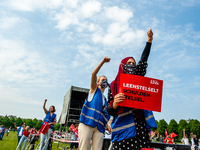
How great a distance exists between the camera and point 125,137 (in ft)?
6.15

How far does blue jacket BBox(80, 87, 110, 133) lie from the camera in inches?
126

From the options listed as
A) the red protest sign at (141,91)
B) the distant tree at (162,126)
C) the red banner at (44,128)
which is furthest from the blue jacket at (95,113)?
the distant tree at (162,126)

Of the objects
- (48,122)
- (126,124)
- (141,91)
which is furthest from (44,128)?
(141,91)

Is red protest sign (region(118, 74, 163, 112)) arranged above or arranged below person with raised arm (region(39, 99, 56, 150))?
above

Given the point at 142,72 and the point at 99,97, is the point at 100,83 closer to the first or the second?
the point at 99,97

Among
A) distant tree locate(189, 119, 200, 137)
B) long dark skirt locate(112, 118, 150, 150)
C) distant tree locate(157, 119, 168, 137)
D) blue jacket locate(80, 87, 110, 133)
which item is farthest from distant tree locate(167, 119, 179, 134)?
long dark skirt locate(112, 118, 150, 150)

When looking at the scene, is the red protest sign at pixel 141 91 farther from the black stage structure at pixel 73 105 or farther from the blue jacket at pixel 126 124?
the black stage structure at pixel 73 105

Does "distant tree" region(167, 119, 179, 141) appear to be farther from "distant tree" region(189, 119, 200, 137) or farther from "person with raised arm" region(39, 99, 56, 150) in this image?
"person with raised arm" region(39, 99, 56, 150)

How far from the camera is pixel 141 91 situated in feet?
6.35

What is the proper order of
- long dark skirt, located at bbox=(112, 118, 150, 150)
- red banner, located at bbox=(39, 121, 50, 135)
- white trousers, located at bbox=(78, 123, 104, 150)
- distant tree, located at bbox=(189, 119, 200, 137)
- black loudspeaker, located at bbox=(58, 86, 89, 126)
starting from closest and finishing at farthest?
long dark skirt, located at bbox=(112, 118, 150, 150) → white trousers, located at bbox=(78, 123, 104, 150) → red banner, located at bbox=(39, 121, 50, 135) → black loudspeaker, located at bbox=(58, 86, 89, 126) → distant tree, located at bbox=(189, 119, 200, 137)

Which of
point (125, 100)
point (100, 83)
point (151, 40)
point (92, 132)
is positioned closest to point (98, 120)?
point (92, 132)

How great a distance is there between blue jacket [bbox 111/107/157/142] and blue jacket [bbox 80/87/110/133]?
1250 mm

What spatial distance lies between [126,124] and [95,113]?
1415mm

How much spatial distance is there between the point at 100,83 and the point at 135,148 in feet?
6.64
